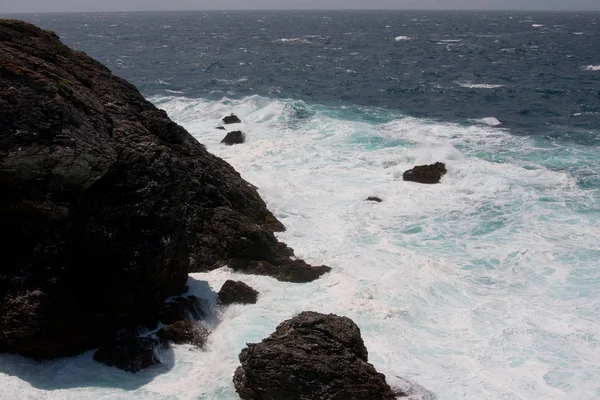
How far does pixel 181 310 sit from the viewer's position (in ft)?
46.5

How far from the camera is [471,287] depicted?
17.1 meters

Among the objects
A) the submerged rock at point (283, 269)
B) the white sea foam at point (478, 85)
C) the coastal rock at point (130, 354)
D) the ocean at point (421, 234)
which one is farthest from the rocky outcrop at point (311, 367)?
the white sea foam at point (478, 85)

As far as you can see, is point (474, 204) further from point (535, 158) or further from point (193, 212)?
point (193, 212)

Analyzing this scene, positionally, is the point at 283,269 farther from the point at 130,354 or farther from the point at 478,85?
the point at 478,85

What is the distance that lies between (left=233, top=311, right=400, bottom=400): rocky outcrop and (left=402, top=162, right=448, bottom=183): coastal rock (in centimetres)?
1619

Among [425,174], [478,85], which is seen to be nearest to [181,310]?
[425,174]

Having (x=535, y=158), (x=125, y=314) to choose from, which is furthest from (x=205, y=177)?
(x=535, y=158)

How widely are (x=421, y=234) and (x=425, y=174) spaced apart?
6588 millimetres

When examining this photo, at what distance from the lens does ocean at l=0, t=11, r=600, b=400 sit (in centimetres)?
1254

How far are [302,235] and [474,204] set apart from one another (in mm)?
8315

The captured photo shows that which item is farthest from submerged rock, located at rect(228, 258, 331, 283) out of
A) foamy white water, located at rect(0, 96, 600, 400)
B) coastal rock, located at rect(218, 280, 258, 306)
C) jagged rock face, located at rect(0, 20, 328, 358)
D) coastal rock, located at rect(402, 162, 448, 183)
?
coastal rock, located at rect(402, 162, 448, 183)

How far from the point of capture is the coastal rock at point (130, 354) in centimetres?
1215

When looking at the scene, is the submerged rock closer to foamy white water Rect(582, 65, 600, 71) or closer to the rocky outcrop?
the rocky outcrop

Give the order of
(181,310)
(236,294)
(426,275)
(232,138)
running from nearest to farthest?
(181,310) < (236,294) < (426,275) < (232,138)
